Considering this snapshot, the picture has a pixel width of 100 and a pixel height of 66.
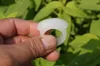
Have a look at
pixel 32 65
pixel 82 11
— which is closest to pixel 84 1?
pixel 82 11

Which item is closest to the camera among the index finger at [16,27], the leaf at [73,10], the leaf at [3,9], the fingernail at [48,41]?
the fingernail at [48,41]

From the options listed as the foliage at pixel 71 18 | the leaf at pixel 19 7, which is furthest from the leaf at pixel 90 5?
the leaf at pixel 19 7

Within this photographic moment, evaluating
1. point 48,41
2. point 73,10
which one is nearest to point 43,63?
point 73,10

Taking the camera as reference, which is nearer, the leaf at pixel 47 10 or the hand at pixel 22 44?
the hand at pixel 22 44

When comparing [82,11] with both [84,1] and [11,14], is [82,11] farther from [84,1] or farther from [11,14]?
[11,14]

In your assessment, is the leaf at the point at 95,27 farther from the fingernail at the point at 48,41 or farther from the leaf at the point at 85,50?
the fingernail at the point at 48,41

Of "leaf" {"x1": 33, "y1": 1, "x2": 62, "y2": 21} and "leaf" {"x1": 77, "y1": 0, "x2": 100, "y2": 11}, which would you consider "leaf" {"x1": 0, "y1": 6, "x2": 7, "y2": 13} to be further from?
"leaf" {"x1": 77, "y1": 0, "x2": 100, "y2": 11}

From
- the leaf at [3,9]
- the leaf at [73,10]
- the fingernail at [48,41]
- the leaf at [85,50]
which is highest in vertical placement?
the fingernail at [48,41]
